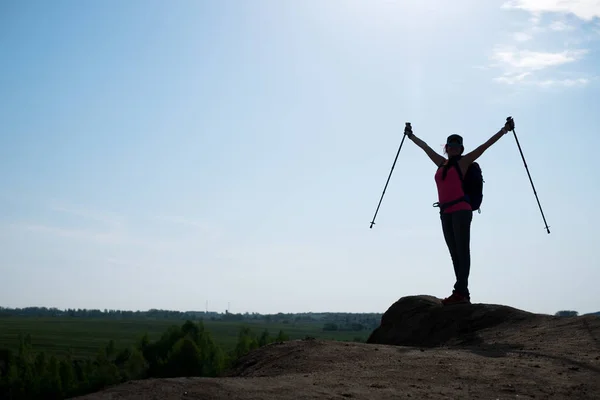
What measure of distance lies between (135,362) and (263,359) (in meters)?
80.8

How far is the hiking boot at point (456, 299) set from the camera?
506 inches

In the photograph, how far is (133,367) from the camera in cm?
8512

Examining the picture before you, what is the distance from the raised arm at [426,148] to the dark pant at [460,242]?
3.39 ft

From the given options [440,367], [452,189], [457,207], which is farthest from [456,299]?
[440,367]

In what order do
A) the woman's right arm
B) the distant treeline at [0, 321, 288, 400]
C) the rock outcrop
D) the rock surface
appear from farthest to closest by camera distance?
the distant treeline at [0, 321, 288, 400] → the woman's right arm → the rock outcrop → the rock surface

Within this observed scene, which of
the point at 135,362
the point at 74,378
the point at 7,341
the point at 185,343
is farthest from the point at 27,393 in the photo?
the point at 7,341

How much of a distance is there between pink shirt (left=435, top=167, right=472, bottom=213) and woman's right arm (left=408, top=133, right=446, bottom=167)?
1.11ft

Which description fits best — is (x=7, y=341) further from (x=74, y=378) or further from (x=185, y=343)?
(x=185, y=343)

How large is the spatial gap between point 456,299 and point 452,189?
2.05m

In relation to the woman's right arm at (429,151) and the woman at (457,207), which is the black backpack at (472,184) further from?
the woman's right arm at (429,151)

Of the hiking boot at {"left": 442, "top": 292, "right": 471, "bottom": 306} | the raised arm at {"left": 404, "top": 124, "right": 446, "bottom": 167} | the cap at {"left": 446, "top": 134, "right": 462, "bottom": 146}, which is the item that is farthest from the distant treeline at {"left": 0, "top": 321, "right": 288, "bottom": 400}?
the cap at {"left": 446, "top": 134, "right": 462, "bottom": 146}

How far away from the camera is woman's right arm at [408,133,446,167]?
13.1 metres

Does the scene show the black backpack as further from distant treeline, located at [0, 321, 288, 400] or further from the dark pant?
distant treeline, located at [0, 321, 288, 400]

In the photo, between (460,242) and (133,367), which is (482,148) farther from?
(133,367)
